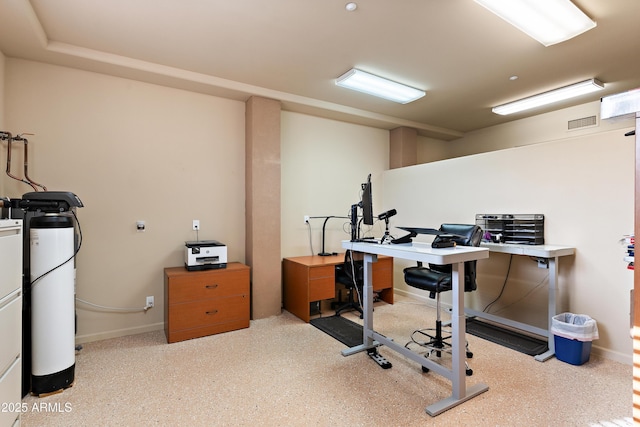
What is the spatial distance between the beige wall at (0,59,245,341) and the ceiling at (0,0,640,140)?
23 cm

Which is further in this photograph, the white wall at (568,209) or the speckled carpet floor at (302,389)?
the white wall at (568,209)

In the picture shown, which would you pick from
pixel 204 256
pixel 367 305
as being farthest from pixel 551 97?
pixel 204 256

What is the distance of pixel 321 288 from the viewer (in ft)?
12.0

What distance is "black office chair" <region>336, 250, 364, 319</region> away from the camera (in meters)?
3.64

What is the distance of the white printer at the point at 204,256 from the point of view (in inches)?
126

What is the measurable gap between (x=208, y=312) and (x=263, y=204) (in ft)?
4.51

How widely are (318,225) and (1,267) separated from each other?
3.36 metres

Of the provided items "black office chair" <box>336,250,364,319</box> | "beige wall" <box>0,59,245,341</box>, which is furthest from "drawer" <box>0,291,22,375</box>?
"black office chair" <box>336,250,364,319</box>

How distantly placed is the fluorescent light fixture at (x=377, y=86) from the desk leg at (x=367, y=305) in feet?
6.29

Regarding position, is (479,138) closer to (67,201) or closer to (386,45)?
(386,45)

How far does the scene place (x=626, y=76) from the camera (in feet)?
10.8

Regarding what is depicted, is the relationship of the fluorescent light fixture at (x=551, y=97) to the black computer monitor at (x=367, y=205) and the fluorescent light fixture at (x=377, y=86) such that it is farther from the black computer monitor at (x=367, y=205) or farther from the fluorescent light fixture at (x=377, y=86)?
the black computer monitor at (x=367, y=205)

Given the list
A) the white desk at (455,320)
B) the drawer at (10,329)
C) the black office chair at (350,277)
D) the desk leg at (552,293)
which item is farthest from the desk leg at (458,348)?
the drawer at (10,329)

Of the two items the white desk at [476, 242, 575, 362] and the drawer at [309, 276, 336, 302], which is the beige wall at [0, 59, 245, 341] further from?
the white desk at [476, 242, 575, 362]
